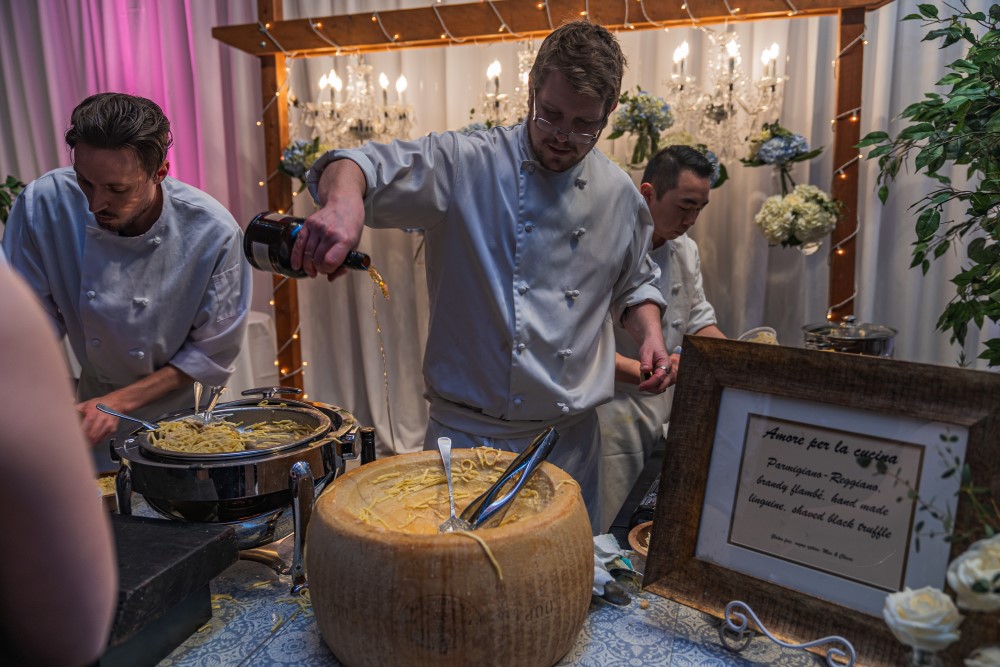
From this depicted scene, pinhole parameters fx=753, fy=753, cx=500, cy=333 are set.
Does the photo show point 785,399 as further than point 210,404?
No

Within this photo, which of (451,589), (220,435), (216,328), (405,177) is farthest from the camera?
(216,328)

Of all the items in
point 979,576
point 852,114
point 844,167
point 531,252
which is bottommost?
point 979,576

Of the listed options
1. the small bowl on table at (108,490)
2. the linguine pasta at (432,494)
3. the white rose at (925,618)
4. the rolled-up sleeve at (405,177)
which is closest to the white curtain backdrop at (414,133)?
the rolled-up sleeve at (405,177)

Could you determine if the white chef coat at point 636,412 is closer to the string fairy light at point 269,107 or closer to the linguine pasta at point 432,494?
the linguine pasta at point 432,494

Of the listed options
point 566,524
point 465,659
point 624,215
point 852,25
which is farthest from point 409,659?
point 852,25

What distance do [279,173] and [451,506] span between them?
322 cm

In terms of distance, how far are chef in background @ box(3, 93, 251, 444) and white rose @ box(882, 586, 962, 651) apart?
153 cm

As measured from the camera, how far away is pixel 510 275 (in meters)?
1.51

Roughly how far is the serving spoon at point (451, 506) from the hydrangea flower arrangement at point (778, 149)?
8.52ft

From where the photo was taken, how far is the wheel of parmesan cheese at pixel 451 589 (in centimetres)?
76

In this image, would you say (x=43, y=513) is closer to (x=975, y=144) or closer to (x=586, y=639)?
(x=586, y=639)

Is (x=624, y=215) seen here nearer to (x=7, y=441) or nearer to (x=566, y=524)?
(x=566, y=524)

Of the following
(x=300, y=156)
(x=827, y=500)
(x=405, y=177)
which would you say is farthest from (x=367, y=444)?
(x=300, y=156)

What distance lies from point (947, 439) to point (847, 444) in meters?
0.10
